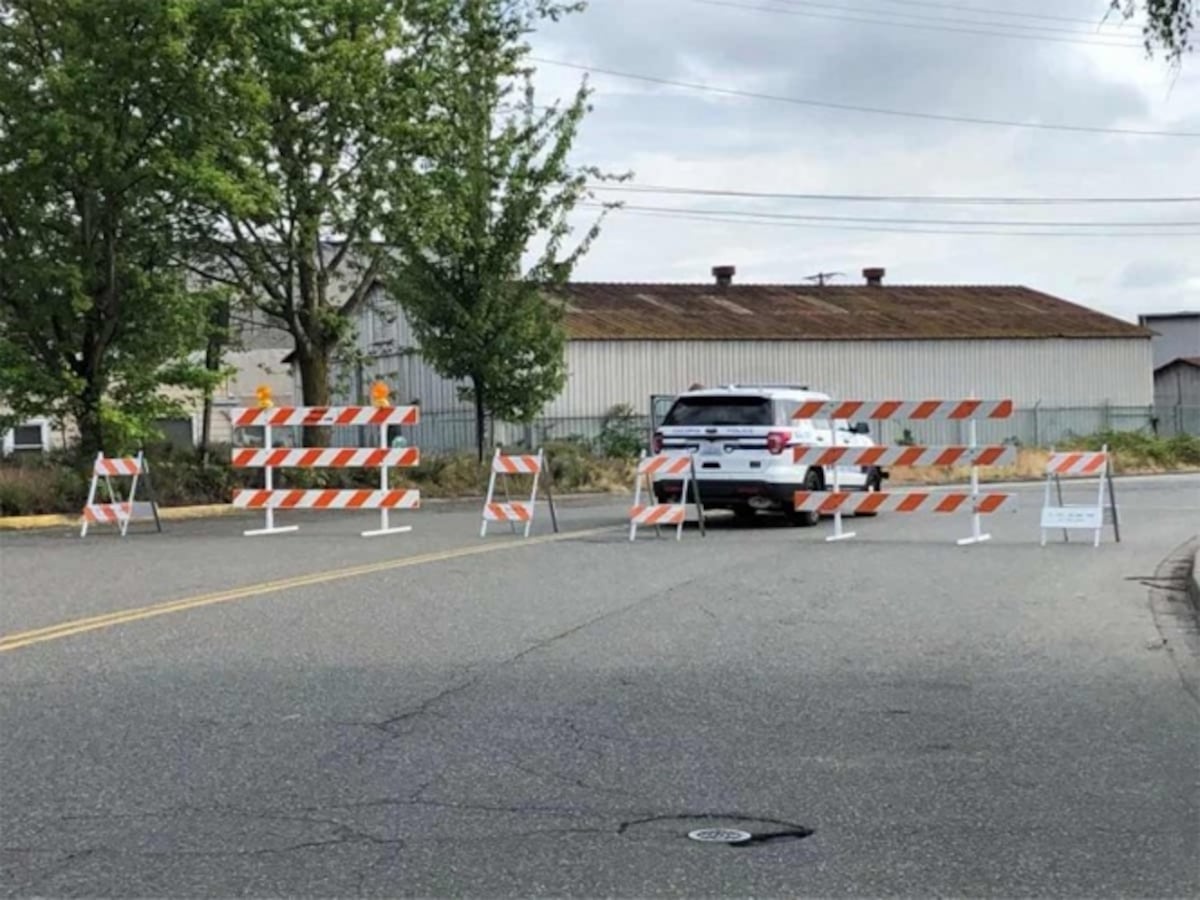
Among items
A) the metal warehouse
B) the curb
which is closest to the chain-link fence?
the metal warehouse

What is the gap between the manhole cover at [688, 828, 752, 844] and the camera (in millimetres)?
5600

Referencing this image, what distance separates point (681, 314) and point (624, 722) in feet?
137

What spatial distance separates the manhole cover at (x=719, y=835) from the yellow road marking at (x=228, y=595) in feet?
19.3

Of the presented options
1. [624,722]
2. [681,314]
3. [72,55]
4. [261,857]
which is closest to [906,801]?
[624,722]

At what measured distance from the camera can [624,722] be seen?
298 inches

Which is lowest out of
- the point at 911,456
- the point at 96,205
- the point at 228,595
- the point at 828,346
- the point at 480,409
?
the point at 228,595

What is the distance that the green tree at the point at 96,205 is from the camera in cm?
2116

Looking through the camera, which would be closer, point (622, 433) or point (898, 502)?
point (898, 502)

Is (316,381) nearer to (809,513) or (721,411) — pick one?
(721,411)

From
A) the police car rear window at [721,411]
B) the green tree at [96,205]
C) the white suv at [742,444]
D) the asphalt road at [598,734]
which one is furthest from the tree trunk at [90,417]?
the asphalt road at [598,734]

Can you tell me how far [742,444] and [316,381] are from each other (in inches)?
474

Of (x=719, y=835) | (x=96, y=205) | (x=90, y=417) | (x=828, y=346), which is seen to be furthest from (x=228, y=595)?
(x=828, y=346)

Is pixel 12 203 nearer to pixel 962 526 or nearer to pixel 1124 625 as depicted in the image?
pixel 962 526

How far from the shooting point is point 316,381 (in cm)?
2831
